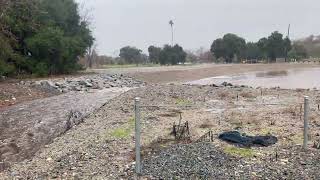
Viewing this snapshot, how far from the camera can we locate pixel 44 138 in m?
14.1

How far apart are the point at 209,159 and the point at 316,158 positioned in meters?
2.01

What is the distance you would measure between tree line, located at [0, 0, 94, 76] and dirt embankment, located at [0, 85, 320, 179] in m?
17.8

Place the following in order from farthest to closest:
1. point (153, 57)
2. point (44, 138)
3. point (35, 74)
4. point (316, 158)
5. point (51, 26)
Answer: point (153, 57) → point (51, 26) → point (35, 74) → point (44, 138) → point (316, 158)

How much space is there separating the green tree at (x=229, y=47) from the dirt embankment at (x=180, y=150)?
79.2 metres

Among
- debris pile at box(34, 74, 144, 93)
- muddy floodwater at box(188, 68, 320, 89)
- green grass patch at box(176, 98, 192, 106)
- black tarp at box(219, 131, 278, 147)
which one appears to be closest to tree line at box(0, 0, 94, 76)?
debris pile at box(34, 74, 144, 93)

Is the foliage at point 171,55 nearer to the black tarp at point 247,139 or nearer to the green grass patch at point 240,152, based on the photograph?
the black tarp at point 247,139

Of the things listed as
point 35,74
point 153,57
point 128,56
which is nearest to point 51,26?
point 35,74

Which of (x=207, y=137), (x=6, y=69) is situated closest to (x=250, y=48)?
(x=6, y=69)

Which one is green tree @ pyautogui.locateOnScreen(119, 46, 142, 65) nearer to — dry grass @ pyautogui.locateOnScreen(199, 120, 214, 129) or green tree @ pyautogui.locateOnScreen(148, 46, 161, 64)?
green tree @ pyautogui.locateOnScreen(148, 46, 161, 64)

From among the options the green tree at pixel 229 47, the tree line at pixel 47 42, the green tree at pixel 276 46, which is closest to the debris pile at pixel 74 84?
the tree line at pixel 47 42

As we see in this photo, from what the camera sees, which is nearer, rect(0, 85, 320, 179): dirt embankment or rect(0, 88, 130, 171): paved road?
rect(0, 85, 320, 179): dirt embankment

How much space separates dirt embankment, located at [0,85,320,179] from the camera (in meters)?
9.16

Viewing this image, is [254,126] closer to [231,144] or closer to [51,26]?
[231,144]

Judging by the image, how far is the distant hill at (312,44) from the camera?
121425 millimetres
